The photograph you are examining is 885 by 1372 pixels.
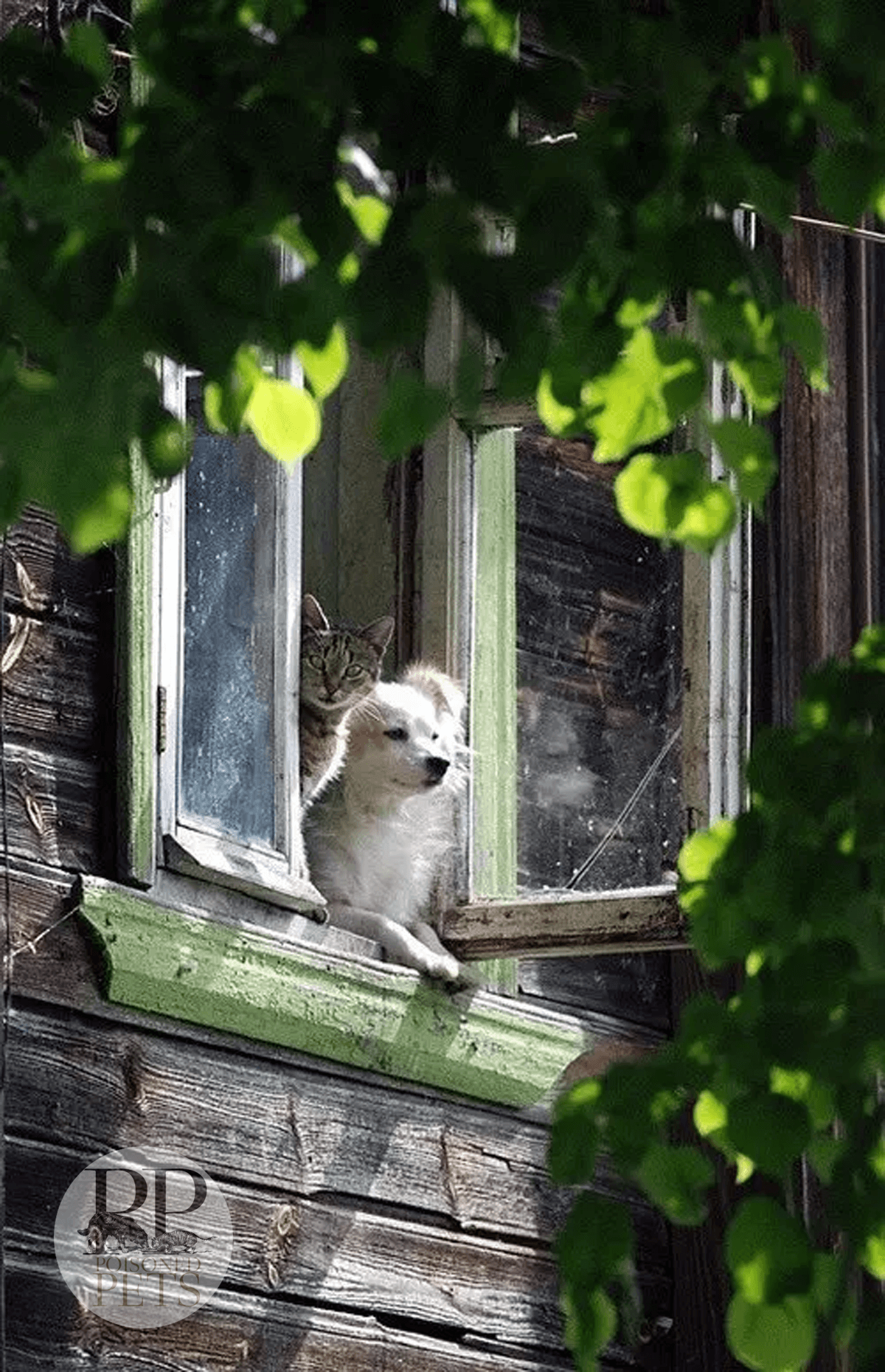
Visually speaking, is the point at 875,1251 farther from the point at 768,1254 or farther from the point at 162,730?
the point at 162,730

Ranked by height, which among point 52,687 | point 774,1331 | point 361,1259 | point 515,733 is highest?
point 515,733

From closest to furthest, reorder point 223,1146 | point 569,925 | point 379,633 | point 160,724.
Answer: point 160,724, point 223,1146, point 569,925, point 379,633

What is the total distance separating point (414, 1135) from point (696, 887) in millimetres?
3007

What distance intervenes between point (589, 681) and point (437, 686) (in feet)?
1.77

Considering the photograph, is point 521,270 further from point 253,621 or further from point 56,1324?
point 253,621

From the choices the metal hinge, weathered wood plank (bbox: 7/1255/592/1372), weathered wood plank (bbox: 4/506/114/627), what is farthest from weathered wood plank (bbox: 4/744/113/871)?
weathered wood plank (bbox: 7/1255/592/1372)

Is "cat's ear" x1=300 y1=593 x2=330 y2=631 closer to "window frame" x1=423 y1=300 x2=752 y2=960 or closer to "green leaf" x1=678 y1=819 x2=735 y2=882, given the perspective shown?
"window frame" x1=423 y1=300 x2=752 y2=960

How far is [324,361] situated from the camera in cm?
241

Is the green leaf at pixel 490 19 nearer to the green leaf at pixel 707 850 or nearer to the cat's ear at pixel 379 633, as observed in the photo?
the green leaf at pixel 707 850

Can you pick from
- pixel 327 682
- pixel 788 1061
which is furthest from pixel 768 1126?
pixel 327 682

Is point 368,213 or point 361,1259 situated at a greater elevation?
point 361,1259

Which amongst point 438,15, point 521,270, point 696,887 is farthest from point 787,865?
point 438,15

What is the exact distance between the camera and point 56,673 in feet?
15.4

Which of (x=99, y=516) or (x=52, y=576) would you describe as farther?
(x=52, y=576)
